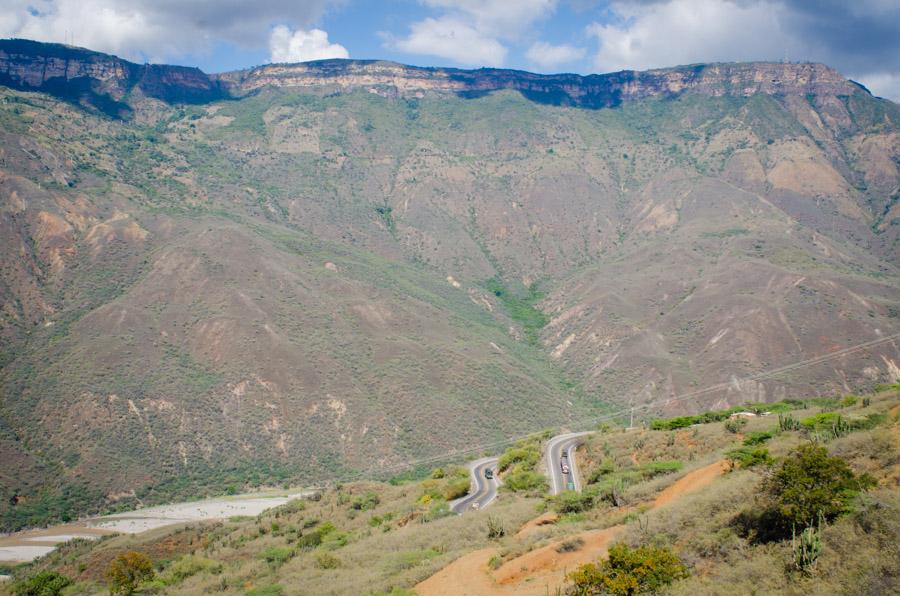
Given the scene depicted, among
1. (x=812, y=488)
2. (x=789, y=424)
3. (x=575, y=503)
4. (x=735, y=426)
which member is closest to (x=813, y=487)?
(x=812, y=488)

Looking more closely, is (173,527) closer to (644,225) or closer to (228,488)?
(228,488)

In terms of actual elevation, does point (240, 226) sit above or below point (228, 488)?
above

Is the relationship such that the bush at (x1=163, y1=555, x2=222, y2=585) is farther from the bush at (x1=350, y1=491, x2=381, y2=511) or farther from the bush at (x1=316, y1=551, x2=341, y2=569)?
the bush at (x1=350, y1=491, x2=381, y2=511)

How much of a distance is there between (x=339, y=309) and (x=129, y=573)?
76.6m

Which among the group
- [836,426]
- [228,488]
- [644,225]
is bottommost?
[228,488]

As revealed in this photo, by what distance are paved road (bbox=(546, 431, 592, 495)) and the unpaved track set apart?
17012mm

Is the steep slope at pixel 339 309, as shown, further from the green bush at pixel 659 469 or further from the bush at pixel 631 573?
the bush at pixel 631 573

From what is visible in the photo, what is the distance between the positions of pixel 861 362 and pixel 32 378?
390ft

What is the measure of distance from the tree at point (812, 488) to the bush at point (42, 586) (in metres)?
46.6

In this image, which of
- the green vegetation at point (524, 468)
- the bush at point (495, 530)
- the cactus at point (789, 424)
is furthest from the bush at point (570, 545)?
A: the green vegetation at point (524, 468)

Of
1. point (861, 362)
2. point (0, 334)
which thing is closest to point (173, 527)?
point (0, 334)

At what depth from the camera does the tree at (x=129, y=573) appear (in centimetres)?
4306

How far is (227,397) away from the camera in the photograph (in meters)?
95.1

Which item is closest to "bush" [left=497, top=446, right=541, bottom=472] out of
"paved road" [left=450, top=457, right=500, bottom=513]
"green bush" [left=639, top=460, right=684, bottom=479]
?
"paved road" [left=450, top=457, right=500, bottom=513]
